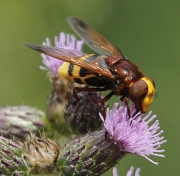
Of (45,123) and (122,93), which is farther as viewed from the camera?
(45,123)

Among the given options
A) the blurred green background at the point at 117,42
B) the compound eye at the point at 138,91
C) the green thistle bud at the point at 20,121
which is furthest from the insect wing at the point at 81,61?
the blurred green background at the point at 117,42

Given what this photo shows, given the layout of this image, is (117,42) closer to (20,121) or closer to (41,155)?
(20,121)

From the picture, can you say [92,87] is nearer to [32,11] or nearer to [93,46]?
[93,46]

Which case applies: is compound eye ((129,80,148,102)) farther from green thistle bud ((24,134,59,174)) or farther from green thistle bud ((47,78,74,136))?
green thistle bud ((47,78,74,136))

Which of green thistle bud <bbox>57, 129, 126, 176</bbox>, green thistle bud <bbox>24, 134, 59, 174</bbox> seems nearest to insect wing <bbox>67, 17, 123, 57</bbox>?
green thistle bud <bbox>57, 129, 126, 176</bbox>

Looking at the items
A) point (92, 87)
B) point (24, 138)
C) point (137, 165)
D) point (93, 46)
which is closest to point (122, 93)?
point (92, 87)

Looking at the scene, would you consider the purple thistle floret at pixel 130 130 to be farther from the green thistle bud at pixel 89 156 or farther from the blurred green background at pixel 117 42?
the blurred green background at pixel 117 42
